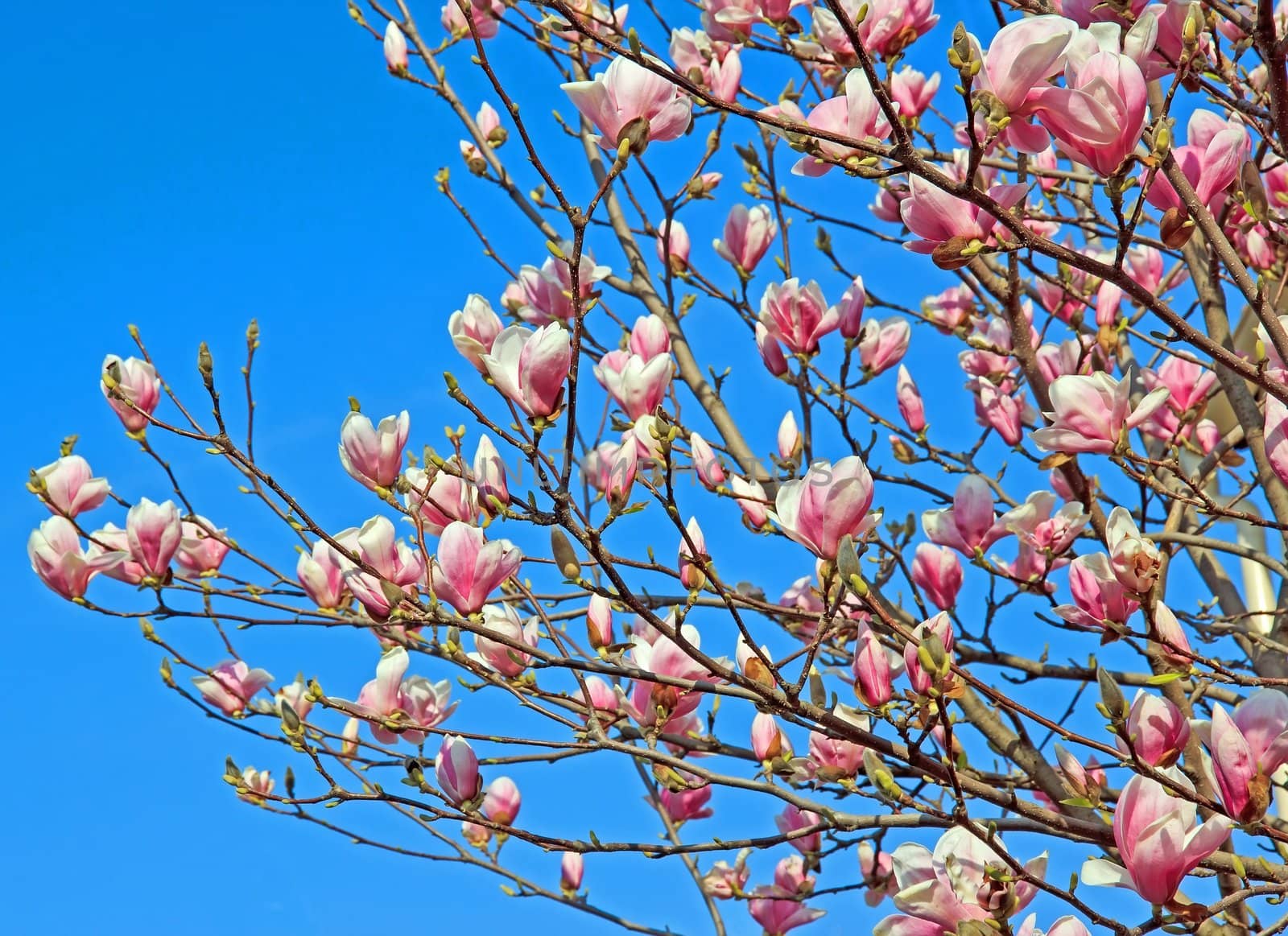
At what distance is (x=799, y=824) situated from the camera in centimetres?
295

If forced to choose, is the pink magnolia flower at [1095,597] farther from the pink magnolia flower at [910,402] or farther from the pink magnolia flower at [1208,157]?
the pink magnolia flower at [910,402]

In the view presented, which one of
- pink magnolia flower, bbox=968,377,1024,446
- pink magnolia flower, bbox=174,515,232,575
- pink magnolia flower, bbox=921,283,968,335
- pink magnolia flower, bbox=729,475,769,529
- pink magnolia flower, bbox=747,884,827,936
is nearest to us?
pink magnolia flower, bbox=729,475,769,529

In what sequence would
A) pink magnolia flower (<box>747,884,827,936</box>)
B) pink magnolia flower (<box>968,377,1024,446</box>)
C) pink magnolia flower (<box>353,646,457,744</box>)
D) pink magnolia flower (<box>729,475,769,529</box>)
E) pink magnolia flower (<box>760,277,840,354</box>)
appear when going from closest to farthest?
pink magnolia flower (<box>729,475,769,529</box>), pink magnolia flower (<box>353,646,457,744</box>), pink magnolia flower (<box>760,277,840,354</box>), pink magnolia flower (<box>747,884,827,936</box>), pink magnolia flower (<box>968,377,1024,446</box>)

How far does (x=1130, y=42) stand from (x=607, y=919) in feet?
7.27

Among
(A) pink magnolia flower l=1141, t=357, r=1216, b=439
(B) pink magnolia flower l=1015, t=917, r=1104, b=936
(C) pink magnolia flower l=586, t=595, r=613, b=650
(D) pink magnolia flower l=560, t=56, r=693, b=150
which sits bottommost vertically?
(B) pink magnolia flower l=1015, t=917, r=1104, b=936

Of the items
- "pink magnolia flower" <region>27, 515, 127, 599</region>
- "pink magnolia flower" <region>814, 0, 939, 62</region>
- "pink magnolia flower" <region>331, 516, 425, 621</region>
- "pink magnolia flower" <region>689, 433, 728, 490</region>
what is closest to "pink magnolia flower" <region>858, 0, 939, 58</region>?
"pink magnolia flower" <region>814, 0, 939, 62</region>

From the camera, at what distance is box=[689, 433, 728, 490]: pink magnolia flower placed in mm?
2496

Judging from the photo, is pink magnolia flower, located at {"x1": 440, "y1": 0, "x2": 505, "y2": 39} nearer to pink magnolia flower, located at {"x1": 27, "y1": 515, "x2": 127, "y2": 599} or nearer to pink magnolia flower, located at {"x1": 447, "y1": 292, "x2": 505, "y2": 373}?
pink magnolia flower, located at {"x1": 447, "y1": 292, "x2": 505, "y2": 373}

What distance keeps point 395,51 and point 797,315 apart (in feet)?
5.37

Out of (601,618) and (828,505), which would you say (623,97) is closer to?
(828,505)

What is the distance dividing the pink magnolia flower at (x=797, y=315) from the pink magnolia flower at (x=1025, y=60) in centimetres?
104

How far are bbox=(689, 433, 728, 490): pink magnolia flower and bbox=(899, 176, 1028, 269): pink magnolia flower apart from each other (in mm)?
821

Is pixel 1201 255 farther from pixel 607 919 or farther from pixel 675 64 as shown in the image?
pixel 607 919

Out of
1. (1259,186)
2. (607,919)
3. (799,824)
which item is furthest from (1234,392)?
(607,919)
